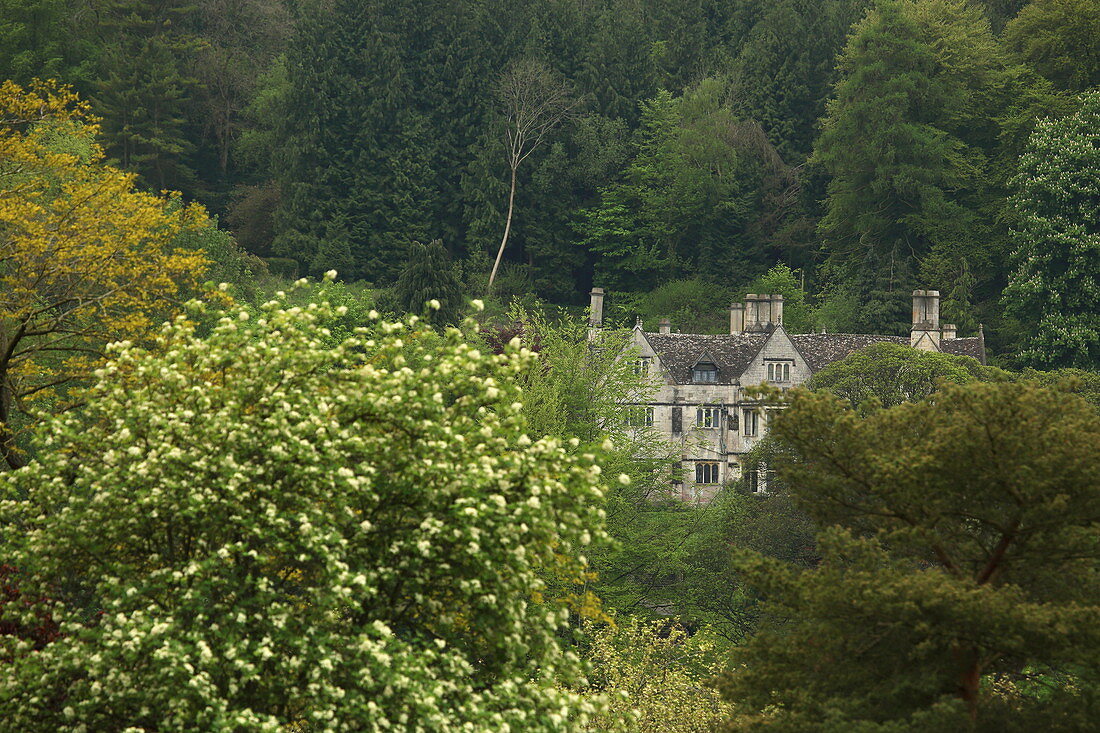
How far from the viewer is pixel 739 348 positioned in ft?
248

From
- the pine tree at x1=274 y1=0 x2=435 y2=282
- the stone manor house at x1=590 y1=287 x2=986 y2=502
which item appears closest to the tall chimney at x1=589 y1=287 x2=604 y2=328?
the stone manor house at x1=590 y1=287 x2=986 y2=502

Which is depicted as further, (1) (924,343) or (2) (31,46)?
(2) (31,46)

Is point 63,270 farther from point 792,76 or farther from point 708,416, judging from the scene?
point 792,76

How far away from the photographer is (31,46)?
91250 millimetres

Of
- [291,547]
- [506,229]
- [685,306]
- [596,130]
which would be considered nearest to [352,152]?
[506,229]

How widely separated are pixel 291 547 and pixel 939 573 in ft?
28.5

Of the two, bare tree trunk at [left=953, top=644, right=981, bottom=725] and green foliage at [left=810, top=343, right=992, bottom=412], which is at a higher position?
green foliage at [left=810, top=343, right=992, bottom=412]

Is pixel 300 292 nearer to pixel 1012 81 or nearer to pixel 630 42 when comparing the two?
pixel 630 42

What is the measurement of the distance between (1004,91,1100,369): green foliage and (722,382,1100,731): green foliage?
174 feet

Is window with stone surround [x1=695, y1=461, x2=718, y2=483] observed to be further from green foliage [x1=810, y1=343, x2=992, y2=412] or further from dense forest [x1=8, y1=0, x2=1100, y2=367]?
dense forest [x1=8, y1=0, x2=1100, y2=367]

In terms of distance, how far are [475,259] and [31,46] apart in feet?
96.9

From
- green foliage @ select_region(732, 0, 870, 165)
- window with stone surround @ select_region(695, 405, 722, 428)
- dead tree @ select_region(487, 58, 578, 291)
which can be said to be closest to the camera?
window with stone surround @ select_region(695, 405, 722, 428)

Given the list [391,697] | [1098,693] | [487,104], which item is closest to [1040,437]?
[1098,693]

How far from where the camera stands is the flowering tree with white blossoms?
57.4 ft
